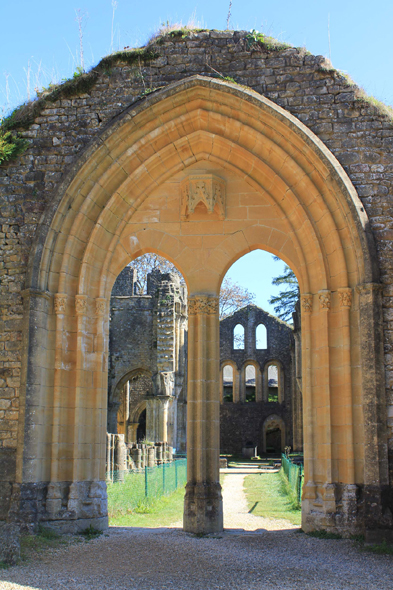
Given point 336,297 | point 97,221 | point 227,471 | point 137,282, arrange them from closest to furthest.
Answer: point 336,297 < point 97,221 < point 227,471 < point 137,282

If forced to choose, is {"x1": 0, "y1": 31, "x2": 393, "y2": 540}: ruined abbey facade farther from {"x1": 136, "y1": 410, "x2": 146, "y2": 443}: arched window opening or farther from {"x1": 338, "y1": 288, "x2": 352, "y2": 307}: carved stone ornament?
{"x1": 136, "y1": 410, "x2": 146, "y2": 443}: arched window opening

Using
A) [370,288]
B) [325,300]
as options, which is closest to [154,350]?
[325,300]

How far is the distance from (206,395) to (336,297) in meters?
2.32

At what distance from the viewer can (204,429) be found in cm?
893

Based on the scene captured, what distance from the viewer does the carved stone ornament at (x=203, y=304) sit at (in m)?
A: 9.36

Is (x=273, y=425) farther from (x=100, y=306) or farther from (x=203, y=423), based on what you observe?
(x=100, y=306)

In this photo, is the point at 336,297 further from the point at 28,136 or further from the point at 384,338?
the point at 28,136

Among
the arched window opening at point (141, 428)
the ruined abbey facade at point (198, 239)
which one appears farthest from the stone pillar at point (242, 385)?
the ruined abbey facade at point (198, 239)

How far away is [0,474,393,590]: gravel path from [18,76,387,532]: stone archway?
59 cm

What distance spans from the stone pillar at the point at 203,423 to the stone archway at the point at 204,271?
0.02m

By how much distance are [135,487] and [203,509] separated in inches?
141

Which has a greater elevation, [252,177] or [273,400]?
[252,177]

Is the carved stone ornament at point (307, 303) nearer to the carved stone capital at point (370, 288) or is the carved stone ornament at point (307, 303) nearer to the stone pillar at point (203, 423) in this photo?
the carved stone capital at point (370, 288)

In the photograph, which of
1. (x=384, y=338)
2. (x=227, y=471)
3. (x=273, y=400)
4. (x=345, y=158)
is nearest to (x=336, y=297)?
(x=384, y=338)
